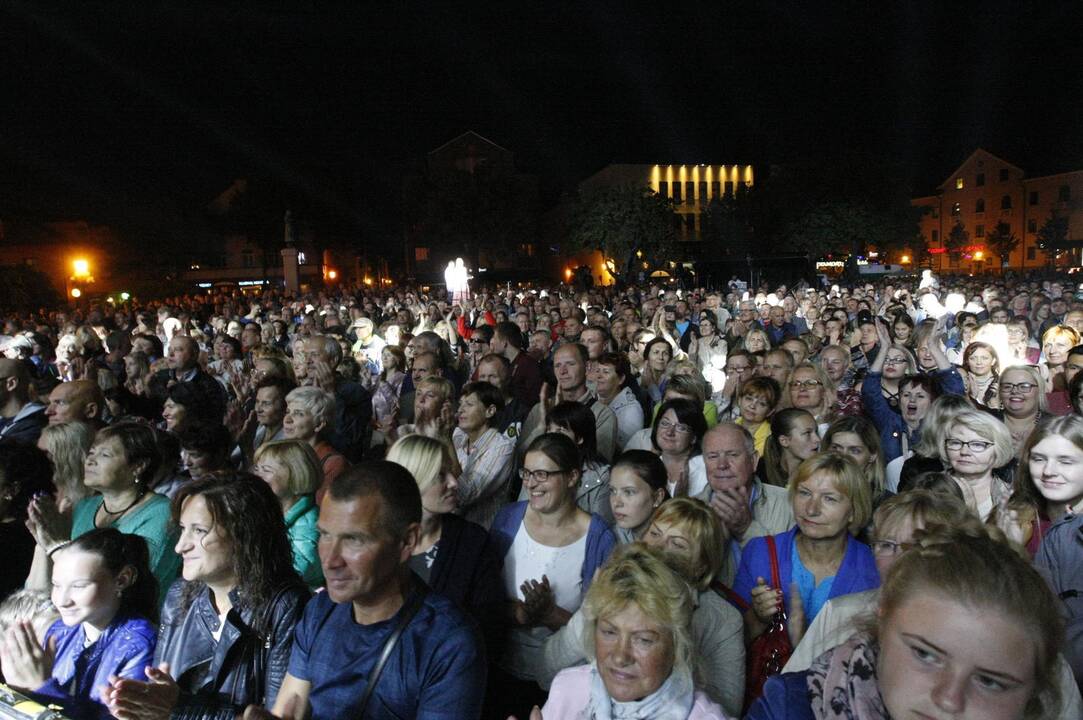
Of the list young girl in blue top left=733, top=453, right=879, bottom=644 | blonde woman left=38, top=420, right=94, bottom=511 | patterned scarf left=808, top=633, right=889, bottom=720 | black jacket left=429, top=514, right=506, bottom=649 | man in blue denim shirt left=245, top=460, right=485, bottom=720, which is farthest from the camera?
blonde woman left=38, top=420, right=94, bottom=511

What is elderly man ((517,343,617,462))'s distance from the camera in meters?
5.93

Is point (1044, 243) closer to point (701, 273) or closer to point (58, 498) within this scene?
point (701, 273)

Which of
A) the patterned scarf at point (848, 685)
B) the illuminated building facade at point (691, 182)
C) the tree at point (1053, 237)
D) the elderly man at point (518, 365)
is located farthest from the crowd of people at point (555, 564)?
the illuminated building facade at point (691, 182)

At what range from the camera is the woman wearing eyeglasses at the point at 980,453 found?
4.03m

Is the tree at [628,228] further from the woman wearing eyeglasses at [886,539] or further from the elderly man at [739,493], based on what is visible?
the woman wearing eyeglasses at [886,539]

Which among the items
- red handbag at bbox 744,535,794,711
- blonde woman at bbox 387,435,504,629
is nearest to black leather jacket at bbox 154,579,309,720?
blonde woman at bbox 387,435,504,629

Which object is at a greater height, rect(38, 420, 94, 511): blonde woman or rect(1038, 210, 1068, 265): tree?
rect(1038, 210, 1068, 265): tree

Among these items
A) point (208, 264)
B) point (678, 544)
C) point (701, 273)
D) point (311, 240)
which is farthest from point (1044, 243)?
point (678, 544)

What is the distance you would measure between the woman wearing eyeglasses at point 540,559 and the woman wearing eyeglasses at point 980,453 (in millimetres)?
1948

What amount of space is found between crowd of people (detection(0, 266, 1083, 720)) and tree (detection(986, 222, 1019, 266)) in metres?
71.5

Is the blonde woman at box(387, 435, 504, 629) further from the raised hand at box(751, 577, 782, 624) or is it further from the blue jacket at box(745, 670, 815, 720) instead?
the blue jacket at box(745, 670, 815, 720)

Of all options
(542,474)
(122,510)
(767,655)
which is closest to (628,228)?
(122,510)

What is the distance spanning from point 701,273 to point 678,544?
35163 mm

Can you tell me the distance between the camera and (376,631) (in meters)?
2.33
